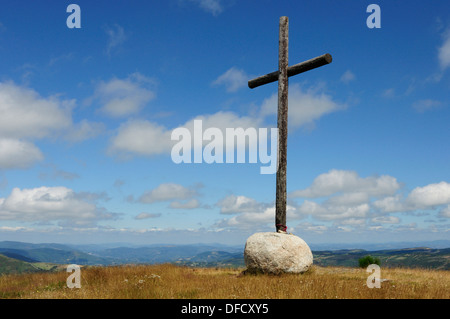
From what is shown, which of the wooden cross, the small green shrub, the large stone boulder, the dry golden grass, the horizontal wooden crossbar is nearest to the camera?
the dry golden grass

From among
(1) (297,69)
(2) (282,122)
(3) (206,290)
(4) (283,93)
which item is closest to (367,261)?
(2) (282,122)

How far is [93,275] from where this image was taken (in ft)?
42.4

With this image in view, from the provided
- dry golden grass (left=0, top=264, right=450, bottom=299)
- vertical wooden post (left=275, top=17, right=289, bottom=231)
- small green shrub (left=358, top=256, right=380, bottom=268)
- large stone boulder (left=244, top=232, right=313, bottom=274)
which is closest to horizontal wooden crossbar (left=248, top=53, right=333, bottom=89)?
vertical wooden post (left=275, top=17, right=289, bottom=231)

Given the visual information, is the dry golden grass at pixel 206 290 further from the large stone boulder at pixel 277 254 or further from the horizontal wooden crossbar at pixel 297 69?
the horizontal wooden crossbar at pixel 297 69

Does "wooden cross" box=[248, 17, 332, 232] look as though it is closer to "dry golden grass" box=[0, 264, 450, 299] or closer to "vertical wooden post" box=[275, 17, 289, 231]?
"vertical wooden post" box=[275, 17, 289, 231]

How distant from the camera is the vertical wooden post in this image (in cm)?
1459

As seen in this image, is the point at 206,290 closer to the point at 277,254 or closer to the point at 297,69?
the point at 277,254

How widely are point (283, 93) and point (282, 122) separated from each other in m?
1.32

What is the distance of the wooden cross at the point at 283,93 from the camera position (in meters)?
14.6

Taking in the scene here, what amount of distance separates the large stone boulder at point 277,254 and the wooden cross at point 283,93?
0.90 metres
